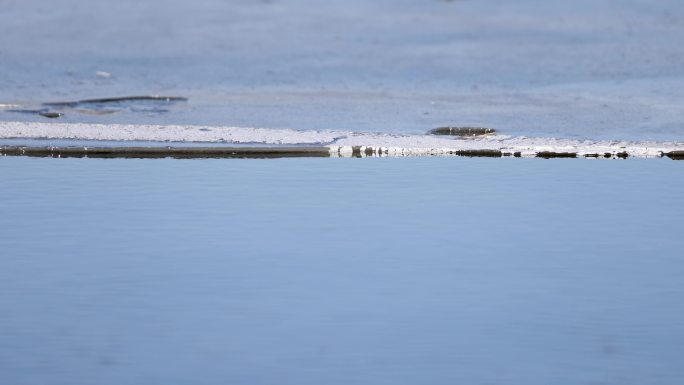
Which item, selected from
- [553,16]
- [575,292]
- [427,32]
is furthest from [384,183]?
[553,16]

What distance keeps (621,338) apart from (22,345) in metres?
1.31

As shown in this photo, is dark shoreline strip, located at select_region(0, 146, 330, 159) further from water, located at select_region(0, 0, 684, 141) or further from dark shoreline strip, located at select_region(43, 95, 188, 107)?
dark shoreline strip, located at select_region(43, 95, 188, 107)

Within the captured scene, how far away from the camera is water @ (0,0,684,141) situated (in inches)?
235

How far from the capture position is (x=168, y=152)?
4.88 meters

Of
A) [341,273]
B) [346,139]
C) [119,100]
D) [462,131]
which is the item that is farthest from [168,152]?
[341,273]

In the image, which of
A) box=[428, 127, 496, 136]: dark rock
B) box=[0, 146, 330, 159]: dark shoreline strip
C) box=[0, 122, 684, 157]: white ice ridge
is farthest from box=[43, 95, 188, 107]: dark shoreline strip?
box=[428, 127, 496, 136]: dark rock

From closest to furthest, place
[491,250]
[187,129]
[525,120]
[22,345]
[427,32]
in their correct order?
[22,345], [491,250], [187,129], [525,120], [427,32]

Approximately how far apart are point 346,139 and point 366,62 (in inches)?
103

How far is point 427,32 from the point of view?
8.51m

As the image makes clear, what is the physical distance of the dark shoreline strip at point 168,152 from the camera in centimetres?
485

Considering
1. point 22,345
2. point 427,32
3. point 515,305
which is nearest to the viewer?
point 22,345

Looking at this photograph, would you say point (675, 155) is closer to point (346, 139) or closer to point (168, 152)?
point (346, 139)

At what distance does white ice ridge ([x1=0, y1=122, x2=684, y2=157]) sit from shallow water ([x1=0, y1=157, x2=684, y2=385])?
0.28 m

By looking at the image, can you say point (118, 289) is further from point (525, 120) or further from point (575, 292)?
point (525, 120)
